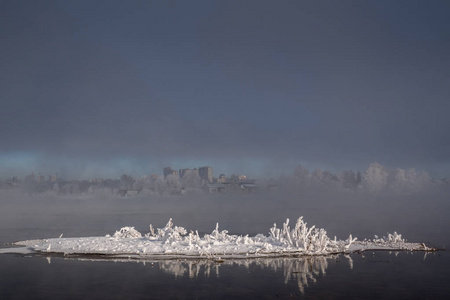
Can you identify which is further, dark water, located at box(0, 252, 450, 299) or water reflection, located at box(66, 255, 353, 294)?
water reflection, located at box(66, 255, 353, 294)

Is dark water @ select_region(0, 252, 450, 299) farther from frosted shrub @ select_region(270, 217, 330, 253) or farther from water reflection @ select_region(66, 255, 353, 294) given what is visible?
frosted shrub @ select_region(270, 217, 330, 253)

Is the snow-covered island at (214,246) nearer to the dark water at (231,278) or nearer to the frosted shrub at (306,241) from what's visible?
the frosted shrub at (306,241)

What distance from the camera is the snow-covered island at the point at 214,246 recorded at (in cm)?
3391

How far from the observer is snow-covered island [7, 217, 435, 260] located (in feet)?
111

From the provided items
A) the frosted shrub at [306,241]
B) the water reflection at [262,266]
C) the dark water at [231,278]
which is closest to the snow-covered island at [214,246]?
the frosted shrub at [306,241]

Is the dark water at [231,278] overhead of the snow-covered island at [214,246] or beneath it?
beneath

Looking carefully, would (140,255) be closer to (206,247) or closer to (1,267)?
(206,247)

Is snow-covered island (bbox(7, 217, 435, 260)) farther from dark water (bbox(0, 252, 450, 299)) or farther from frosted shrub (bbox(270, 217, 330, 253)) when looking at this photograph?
dark water (bbox(0, 252, 450, 299))

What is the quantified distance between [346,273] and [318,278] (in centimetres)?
236

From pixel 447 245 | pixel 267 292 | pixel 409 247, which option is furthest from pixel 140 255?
pixel 447 245

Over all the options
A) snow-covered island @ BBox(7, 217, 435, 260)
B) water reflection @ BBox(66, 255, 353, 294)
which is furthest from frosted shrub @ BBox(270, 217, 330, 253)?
water reflection @ BBox(66, 255, 353, 294)

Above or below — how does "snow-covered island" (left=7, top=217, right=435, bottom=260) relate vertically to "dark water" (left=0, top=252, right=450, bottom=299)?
above

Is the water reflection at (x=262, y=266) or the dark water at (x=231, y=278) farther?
the water reflection at (x=262, y=266)

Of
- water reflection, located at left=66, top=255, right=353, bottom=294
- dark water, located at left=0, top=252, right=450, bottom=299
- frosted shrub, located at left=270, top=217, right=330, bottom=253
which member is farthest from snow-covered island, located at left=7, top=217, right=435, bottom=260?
dark water, located at left=0, top=252, right=450, bottom=299
